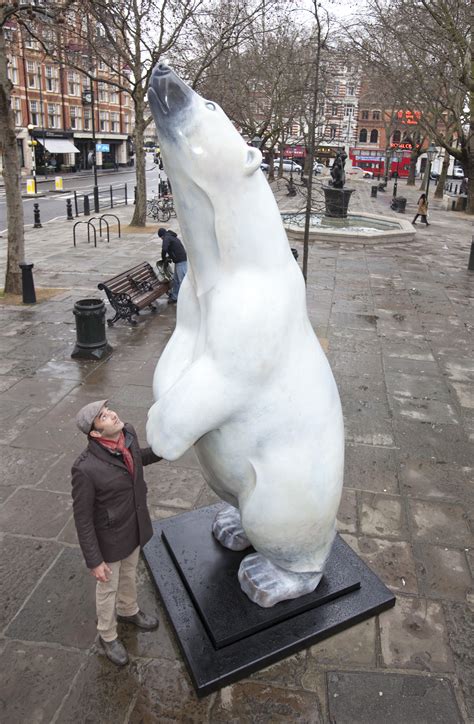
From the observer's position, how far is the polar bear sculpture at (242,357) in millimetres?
2397

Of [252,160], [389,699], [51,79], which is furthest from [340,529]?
[51,79]

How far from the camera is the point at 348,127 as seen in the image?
6756 centimetres

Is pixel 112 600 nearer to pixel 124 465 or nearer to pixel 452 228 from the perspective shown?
pixel 124 465

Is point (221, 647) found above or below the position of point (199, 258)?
below

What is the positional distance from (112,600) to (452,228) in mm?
21549

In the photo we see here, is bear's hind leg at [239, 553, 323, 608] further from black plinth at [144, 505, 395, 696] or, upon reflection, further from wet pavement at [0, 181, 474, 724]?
wet pavement at [0, 181, 474, 724]

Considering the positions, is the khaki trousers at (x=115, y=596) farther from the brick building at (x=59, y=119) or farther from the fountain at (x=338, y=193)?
the brick building at (x=59, y=119)

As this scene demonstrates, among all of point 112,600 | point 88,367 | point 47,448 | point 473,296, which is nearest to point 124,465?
point 112,600

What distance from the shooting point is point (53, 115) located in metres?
53.3

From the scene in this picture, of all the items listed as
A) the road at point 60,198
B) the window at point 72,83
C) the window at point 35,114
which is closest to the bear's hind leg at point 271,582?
the road at point 60,198

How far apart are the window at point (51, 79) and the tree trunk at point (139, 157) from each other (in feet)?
132

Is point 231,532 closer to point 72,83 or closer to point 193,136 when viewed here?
point 193,136

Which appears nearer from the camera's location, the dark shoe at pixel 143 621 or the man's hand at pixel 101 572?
the man's hand at pixel 101 572

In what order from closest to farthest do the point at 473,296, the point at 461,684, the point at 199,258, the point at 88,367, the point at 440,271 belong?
the point at 199,258, the point at 461,684, the point at 88,367, the point at 473,296, the point at 440,271
